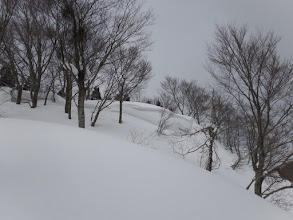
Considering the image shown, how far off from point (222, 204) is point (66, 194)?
1459mm

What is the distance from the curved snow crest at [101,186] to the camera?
1.32 m

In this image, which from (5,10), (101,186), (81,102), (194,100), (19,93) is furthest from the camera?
(194,100)

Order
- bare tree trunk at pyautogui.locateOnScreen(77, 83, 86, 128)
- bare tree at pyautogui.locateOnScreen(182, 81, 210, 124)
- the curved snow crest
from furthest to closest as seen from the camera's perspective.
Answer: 1. bare tree at pyautogui.locateOnScreen(182, 81, 210, 124)
2. bare tree trunk at pyautogui.locateOnScreen(77, 83, 86, 128)
3. the curved snow crest

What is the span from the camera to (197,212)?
5.28ft

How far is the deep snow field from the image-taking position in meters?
1.32

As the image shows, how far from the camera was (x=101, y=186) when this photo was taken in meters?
1.60

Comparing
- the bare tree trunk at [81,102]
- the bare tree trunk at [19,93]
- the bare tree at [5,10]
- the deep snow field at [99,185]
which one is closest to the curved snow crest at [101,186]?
the deep snow field at [99,185]

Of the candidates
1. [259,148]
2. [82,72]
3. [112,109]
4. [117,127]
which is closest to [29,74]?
[112,109]

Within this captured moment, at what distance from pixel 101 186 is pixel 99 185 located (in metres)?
0.02

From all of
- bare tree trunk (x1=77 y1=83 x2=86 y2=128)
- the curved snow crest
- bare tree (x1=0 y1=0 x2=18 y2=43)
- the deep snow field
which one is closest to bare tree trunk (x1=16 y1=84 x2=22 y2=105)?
bare tree (x1=0 y1=0 x2=18 y2=43)

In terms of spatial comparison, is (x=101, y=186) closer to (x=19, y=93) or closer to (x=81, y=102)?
(x=81, y=102)

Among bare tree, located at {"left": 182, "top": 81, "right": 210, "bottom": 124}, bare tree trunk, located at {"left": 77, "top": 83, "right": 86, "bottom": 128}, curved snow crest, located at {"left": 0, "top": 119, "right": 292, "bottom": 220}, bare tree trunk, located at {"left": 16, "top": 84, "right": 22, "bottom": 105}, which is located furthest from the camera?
bare tree, located at {"left": 182, "top": 81, "right": 210, "bottom": 124}

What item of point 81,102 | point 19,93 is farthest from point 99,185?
point 19,93

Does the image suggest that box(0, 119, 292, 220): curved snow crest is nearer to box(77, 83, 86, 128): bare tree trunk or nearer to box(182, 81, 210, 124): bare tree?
box(77, 83, 86, 128): bare tree trunk
